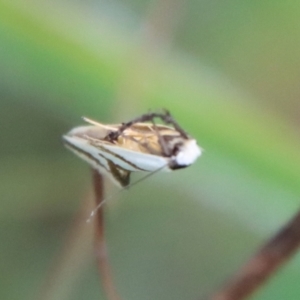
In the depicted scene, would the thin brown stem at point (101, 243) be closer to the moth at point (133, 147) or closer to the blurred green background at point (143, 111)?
the moth at point (133, 147)

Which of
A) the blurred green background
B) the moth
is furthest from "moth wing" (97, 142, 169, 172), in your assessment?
the blurred green background

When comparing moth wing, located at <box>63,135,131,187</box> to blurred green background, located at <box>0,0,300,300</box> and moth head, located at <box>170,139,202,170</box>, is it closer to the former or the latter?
moth head, located at <box>170,139,202,170</box>

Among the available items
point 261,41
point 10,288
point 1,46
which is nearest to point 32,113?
point 1,46

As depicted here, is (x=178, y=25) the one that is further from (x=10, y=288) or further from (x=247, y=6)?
(x=10, y=288)

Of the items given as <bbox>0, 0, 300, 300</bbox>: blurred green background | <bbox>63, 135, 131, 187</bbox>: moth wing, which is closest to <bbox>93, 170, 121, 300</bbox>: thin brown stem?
<bbox>63, 135, 131, 187</bbox>: moth wing

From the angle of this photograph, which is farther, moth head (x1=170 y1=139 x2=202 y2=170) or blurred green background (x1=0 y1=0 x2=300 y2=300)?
blurred green background (x1=0 y1=0 x2=300 y2=300)

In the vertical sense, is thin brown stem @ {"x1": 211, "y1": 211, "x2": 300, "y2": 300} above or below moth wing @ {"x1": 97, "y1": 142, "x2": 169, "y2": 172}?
below

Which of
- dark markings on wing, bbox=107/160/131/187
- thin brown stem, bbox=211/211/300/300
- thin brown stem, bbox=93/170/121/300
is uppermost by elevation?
dark markings on wing, bbox=107/160/131/187

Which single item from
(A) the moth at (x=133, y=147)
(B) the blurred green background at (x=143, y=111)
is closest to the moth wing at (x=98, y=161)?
(A) the moth at (x=133, y=147)
